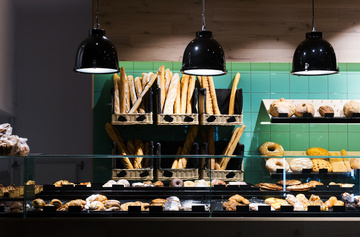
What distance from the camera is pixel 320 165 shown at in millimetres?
2689

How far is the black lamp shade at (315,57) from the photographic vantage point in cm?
274

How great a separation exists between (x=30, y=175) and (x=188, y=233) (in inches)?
35.5

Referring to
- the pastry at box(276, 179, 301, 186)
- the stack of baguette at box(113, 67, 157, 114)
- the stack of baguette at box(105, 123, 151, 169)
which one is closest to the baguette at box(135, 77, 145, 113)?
the stack of baguette at box(113, 67, 157, 114)

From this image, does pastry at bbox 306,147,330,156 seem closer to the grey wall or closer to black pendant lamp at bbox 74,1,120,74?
black pendant lamp at bbox 74,1,120,74

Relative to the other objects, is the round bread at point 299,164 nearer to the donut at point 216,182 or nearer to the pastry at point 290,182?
the pastry at point 290,182

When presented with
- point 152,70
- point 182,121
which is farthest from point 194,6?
point 182,121

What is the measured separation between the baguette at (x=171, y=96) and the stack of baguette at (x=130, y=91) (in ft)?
0.62

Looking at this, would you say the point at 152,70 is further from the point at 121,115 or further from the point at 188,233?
the point at 188,233

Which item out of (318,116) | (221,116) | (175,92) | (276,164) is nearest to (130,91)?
(175,92)

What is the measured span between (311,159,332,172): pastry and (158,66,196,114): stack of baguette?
1.61m

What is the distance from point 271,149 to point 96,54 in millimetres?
2396

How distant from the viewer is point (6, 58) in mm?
4582

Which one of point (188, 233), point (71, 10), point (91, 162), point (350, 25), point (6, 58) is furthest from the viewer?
point (71, 10)

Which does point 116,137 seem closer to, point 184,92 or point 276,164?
point 184,92
